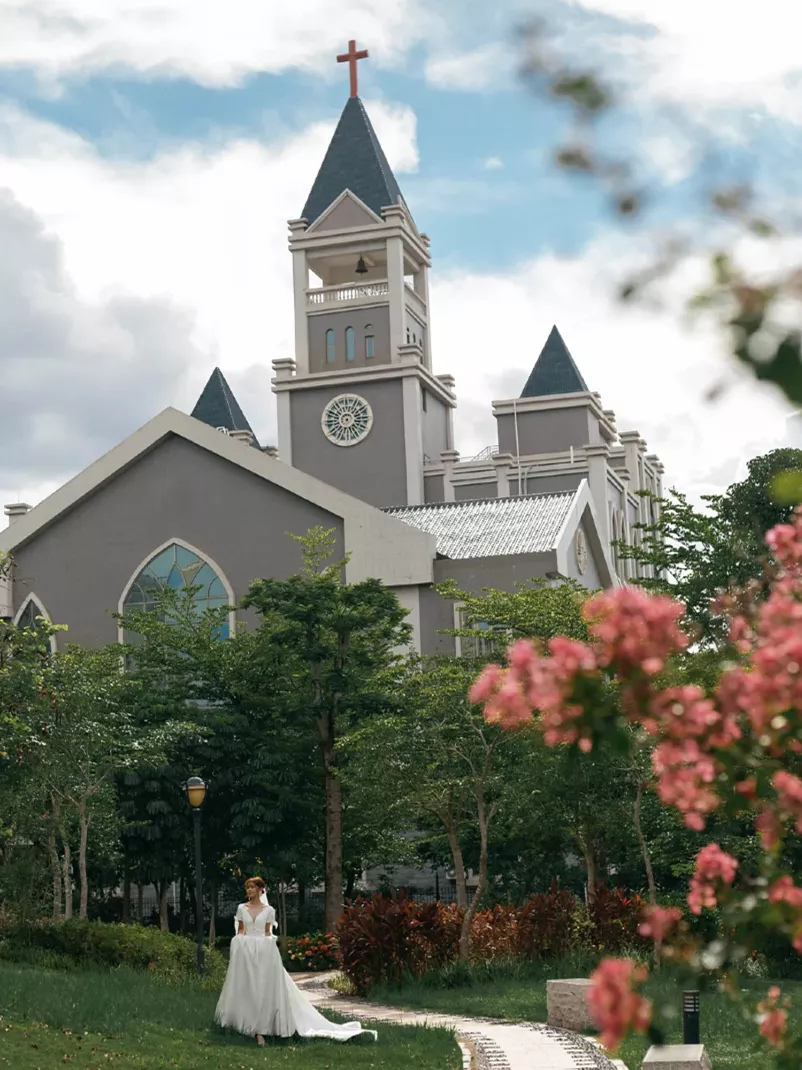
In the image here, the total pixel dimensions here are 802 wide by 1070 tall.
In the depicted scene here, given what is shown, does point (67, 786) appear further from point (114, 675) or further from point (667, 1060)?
point (667, 1060)

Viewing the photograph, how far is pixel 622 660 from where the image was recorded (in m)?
3.63

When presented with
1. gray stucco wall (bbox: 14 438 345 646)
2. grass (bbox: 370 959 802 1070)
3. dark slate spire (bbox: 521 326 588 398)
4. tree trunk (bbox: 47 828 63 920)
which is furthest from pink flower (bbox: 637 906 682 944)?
dark slate spire (bbox: 521 326 588 398)

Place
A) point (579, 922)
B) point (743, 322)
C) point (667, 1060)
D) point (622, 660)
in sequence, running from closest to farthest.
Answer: point (743, 322), point (622, 660), point (667, 1060), point (579, 922)

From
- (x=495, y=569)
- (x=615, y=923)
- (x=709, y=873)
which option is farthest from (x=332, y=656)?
(x=709, y=873)

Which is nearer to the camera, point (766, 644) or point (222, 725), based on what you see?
point (766, 644)

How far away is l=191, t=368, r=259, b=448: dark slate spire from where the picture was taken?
76000mm

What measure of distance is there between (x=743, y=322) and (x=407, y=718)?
69.2 feet

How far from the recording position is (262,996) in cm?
1538

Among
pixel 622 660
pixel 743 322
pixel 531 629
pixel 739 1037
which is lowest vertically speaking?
pixel 739 1037

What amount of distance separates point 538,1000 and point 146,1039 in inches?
234

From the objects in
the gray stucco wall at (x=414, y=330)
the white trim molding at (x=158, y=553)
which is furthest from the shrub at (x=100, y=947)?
the gray stucco wall at (x=414, y=330)

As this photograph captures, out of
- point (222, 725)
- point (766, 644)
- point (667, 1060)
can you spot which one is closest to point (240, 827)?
point (222, 725)

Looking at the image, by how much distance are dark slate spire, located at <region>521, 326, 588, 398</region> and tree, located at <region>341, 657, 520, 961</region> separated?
1827 inches

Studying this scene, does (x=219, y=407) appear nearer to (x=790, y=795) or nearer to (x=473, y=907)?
(x=473, y=907)
